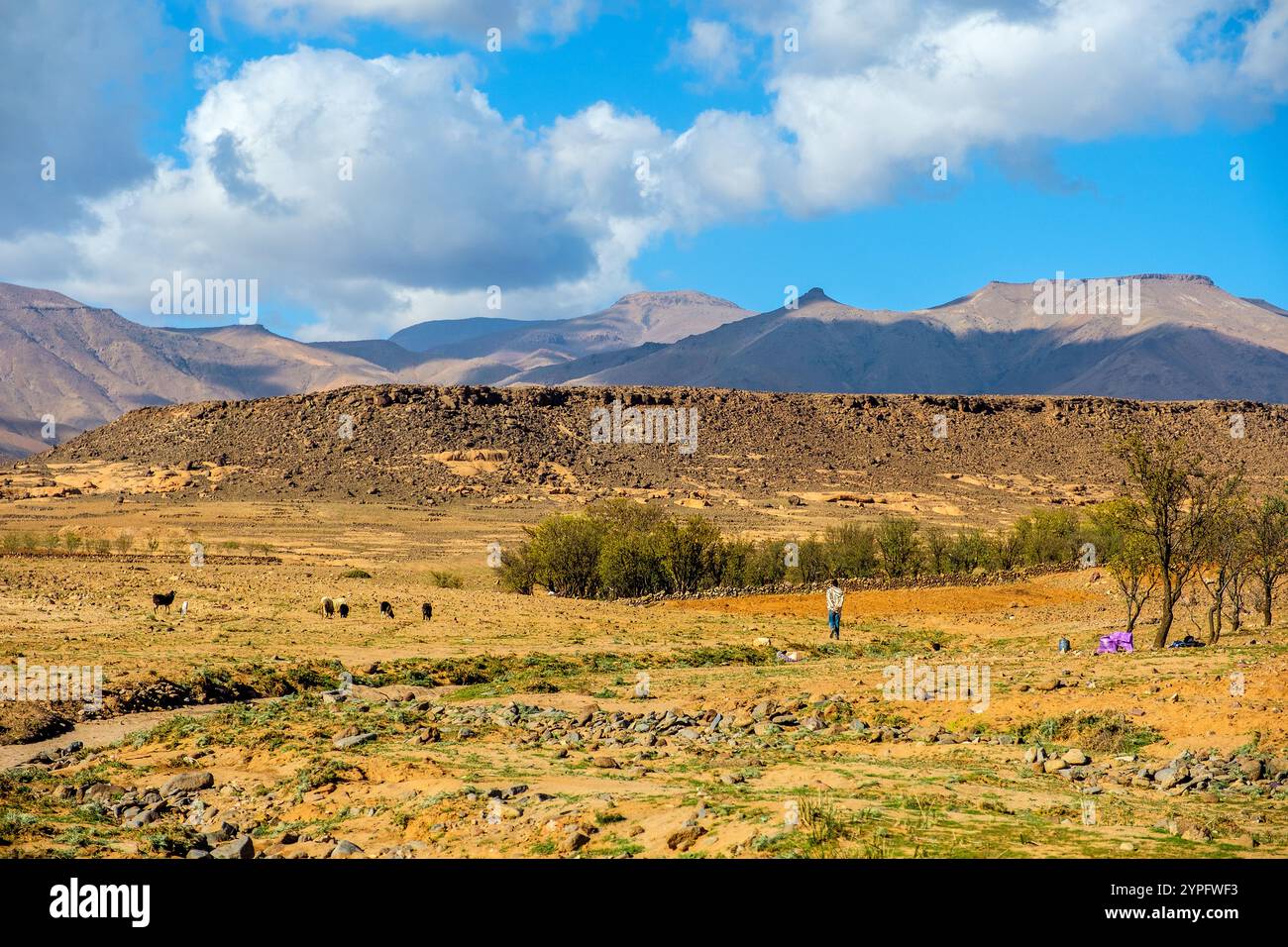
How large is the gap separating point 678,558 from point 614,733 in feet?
104

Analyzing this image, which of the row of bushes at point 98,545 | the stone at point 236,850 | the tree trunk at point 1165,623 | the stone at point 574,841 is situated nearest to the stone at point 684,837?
the stone at point 574,841

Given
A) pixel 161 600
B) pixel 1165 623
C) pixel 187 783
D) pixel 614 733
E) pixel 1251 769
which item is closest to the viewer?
pixel 1251 769

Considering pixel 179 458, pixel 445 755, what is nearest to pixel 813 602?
pixel 445 755

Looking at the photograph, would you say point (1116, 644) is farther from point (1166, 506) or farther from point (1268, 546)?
point (1268, 546)

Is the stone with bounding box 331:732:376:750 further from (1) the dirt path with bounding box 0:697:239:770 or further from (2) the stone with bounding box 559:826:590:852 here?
(2) the stone with bounding box 559:826:590:852

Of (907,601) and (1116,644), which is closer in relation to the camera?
(1116,644)

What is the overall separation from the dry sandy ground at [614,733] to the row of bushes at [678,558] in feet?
32.8

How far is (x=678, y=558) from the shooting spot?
51156 millimetres

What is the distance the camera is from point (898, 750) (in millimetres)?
17875

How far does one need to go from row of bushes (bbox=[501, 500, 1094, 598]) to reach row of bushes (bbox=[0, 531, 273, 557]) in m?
23.0

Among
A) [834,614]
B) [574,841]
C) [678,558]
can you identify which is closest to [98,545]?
[678,558]

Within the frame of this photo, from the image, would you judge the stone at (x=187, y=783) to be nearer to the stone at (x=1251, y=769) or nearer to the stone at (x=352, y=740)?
the stone at (x=352, y=740)

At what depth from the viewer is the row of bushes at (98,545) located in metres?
62.2
